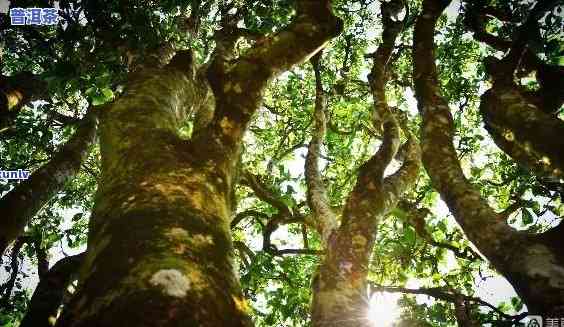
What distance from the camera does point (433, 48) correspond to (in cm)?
524

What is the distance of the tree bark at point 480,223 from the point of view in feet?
7.55

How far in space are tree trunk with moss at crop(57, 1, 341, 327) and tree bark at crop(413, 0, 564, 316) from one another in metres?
1.47

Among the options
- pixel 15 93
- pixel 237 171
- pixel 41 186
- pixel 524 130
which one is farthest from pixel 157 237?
pixel 15 93

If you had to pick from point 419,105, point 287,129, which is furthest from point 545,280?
point 287,129

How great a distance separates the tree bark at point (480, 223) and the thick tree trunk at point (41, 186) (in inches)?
200

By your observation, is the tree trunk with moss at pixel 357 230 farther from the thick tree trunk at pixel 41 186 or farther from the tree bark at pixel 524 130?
the thick tree trunk at pixel 41 186

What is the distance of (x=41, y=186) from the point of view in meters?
6.19

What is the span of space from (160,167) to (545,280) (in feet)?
7.51

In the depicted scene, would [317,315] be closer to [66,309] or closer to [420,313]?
[66,309]

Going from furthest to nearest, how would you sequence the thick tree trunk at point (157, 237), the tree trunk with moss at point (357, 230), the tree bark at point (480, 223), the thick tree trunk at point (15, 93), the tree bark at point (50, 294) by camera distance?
the thick tree trunk at point (15, 93), the tree bark at point (50, 294), the tree trunk with moss at point (357, 230), the tree bark at point (480, 223), the thick tree trunk at point (157, 237)

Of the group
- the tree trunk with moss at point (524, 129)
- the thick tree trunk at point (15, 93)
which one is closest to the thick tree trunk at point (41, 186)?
the thick tree trunk at point (15, 93)

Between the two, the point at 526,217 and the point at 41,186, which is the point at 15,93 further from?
the point at 526,217

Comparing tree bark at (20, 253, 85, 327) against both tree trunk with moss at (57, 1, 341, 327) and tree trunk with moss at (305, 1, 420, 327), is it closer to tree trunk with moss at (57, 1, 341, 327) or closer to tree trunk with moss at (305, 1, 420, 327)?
tree trunk with moss at (57, 1, 341, 327)

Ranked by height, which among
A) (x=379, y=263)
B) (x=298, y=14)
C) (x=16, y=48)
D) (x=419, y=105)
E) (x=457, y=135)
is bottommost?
(x=379, y=263)
